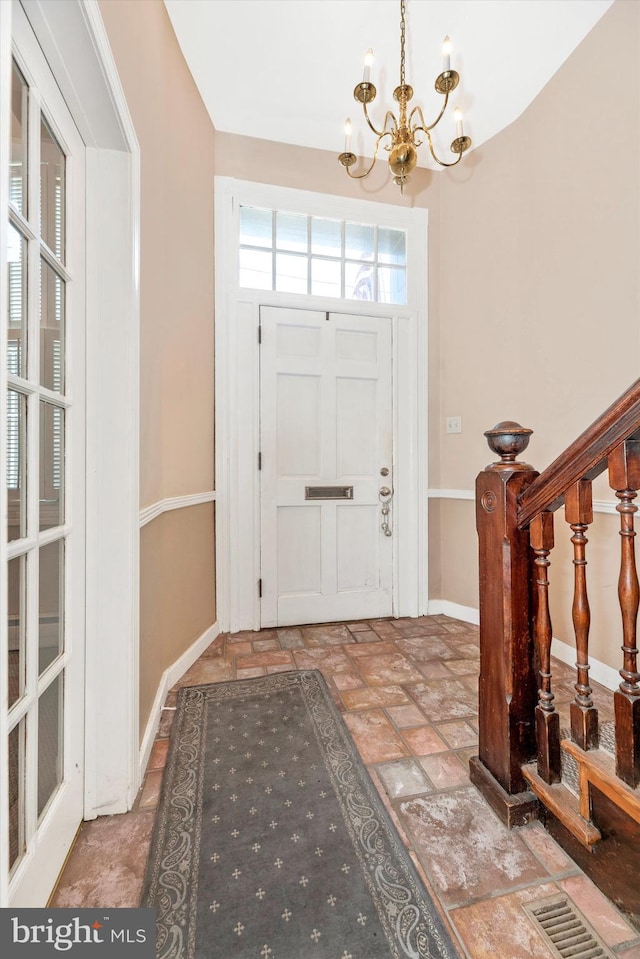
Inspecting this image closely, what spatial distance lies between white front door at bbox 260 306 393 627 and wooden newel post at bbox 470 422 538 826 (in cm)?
150

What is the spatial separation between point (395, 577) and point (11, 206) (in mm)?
2550

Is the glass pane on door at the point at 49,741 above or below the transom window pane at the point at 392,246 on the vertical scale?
below

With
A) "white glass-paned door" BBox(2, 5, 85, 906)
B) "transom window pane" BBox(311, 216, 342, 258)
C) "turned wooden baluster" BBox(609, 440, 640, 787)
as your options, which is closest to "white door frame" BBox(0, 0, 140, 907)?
"white glass-paned door" BBox(2, 5, 85, 906)

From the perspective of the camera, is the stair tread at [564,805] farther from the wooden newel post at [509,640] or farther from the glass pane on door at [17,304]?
the glass pane on door at [17,304]

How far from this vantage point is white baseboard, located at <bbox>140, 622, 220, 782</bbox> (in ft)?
4.74

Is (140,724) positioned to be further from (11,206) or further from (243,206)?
(243,206)

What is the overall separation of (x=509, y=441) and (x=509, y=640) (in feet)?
1.85

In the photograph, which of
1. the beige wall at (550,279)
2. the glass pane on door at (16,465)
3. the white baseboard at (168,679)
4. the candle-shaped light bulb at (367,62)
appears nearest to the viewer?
the glass pane on door at (16,465)

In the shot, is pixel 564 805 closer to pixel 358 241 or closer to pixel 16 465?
pixel 16 465

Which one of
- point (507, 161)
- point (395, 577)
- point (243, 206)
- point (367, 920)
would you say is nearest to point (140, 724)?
point (367, 920)

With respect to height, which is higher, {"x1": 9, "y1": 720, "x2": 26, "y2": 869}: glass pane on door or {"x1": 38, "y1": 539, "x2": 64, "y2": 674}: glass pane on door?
{"x1": 38, "y1": 539, "x2": 64, "y2": 674}: glass pane on door

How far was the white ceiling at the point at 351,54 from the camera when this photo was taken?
191 centimetres

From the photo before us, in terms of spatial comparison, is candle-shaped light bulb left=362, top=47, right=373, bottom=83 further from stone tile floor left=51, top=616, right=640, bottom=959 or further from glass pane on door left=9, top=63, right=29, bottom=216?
stone tile floor left=51, top=616, right=640, bottom=959

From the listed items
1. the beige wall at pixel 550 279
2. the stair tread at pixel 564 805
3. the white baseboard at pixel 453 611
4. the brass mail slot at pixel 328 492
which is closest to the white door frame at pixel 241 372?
the brass mail slot at pixel 328 492
